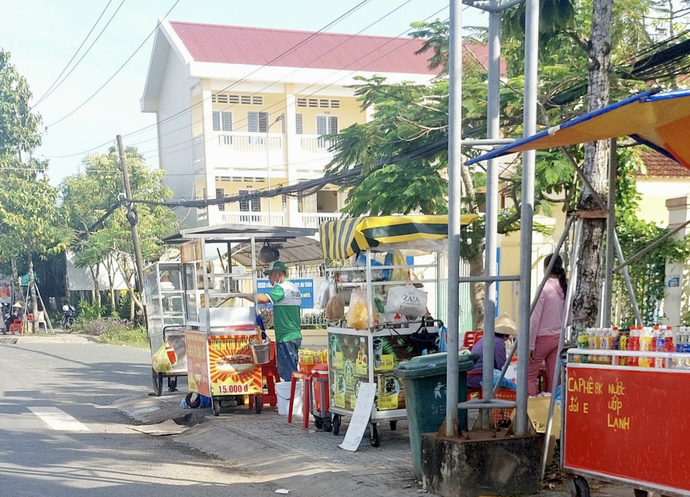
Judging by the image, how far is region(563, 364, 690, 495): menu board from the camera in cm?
502

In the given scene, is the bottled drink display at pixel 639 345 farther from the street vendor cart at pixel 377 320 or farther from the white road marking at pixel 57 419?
the white road marking at pixel 57 419

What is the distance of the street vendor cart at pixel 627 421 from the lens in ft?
16.5

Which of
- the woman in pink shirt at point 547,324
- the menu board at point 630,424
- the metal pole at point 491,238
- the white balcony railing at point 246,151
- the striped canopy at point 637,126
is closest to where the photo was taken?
the striped canopy at point 637,126

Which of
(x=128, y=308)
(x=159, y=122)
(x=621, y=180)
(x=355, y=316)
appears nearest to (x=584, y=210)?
(x=355, y=316)

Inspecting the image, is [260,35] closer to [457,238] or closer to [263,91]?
[263,91]

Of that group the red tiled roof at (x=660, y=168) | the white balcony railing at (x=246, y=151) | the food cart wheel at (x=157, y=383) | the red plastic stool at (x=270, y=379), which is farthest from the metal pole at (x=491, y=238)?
the white balcony railing at (x=246, y=151)

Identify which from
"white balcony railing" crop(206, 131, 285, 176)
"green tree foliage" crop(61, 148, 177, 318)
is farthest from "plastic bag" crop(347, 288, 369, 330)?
"green tree foliage" crop(61, 148, 177, 318)

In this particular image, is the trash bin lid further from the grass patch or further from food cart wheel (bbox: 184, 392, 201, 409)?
the grass patch

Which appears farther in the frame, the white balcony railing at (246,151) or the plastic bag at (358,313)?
the white balcony railing at (246,151)

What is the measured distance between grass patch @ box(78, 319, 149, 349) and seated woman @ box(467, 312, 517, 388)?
1948cm

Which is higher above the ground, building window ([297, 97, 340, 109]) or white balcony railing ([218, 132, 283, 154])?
building window ([297, 97, 340, 109])

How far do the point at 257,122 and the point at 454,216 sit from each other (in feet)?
88.7

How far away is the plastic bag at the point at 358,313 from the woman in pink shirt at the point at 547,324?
180cm

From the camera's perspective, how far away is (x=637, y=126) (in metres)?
5.21
